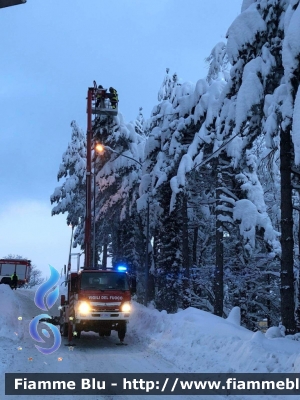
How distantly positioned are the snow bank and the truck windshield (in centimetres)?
196

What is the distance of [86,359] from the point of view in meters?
12.4

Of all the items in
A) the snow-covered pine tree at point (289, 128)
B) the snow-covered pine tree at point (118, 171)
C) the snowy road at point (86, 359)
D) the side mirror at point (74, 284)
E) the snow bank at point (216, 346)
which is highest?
the snow-covered pine tree at point (118, 171)

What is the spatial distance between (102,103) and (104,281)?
18078mm

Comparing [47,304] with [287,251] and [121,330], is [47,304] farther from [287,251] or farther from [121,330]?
[287,251]

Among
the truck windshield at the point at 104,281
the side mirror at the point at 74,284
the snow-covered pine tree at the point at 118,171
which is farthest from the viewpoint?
the snow-covered pine tree at the point at 118,171

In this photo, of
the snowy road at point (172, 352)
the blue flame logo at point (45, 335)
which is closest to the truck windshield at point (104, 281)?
the snowy road at point (172, 352)

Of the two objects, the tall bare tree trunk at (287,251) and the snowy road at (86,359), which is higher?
the tall bare tree trunk at (287,251)

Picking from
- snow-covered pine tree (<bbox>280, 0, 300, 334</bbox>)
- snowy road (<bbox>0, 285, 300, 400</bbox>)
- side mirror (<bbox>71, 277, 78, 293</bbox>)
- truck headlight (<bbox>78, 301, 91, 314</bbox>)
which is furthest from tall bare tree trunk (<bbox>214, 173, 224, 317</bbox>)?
snow-covered pine tree (<bbox>280, 0, 300, 334</bbox>)

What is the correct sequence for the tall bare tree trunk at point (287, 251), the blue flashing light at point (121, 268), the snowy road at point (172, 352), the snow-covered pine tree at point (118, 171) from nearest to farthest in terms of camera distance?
the snowy road at point (172, 352) → the tall bare tree trunk at point (287, 251) → the blue flashing light at point (121, 268) → the snow-covered pine tree at point (118, 171)

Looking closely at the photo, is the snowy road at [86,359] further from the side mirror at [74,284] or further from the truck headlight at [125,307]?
the side mirror at [74,284]

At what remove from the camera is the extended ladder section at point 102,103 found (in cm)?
3153

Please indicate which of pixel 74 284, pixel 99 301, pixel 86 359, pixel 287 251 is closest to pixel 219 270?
pixel 74 284

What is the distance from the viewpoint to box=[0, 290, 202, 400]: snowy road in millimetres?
10742

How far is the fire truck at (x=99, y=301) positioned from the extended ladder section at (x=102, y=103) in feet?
53.1
